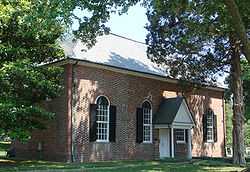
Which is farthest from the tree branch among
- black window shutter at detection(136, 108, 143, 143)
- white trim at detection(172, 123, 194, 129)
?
white trim at detection(172, 123, 194, 129)

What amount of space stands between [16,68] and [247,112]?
25.4 metres

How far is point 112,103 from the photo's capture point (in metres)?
24.3

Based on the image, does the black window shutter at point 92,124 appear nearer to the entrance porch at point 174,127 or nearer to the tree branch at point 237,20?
the entrance porch at point 174,127

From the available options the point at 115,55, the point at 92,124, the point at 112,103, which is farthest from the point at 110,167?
the point at 115,55

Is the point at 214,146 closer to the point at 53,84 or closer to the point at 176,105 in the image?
the point at 176,105

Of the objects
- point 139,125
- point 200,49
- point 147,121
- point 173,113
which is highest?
point 200,49

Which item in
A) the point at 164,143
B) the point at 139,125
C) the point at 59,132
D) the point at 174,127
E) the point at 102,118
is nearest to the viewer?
the point at 59,132

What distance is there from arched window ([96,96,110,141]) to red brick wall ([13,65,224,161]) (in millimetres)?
392

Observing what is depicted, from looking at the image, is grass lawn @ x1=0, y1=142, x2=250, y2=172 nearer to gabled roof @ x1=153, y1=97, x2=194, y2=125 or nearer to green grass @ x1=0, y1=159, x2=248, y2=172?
green grass @ x1=0, y1=159, x2=248, y2=172

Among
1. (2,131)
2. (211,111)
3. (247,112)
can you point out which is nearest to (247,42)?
(2,131)

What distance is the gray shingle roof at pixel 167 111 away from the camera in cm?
2650

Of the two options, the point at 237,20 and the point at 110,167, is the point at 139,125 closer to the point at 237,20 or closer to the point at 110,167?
the point at 110,167

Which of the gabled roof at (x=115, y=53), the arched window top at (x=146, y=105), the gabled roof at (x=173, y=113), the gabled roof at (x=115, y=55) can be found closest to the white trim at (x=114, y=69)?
the gabled roof at (x=115, y=55)

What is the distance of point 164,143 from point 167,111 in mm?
2529
